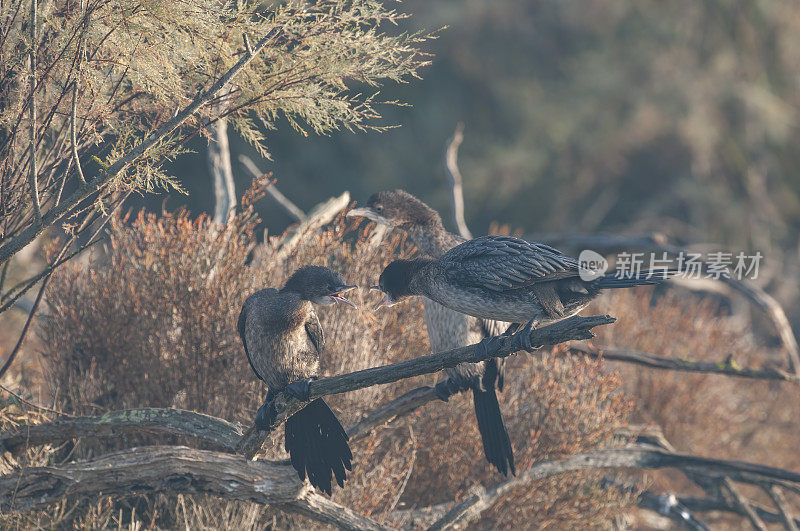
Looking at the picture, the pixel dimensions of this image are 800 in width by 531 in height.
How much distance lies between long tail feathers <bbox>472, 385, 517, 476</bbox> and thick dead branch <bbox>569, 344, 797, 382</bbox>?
7.03ft

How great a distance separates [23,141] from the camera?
5.27m

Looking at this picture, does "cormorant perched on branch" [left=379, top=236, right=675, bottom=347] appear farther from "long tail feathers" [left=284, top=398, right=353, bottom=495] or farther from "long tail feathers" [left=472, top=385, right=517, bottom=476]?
"long tail feathers" [left=472, top=385, right=517, bottom=476]

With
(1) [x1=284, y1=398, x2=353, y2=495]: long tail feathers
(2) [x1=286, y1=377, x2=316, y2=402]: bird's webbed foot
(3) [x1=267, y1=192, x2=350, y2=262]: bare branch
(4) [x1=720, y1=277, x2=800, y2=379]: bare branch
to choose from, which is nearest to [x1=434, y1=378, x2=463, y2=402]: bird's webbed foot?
(1) [x1=284, y1=398, x2=353, y2=495]: long tail feathers

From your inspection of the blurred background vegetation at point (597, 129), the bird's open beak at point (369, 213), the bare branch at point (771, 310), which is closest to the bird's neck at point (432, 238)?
the bird's open beak at point (369, 213)

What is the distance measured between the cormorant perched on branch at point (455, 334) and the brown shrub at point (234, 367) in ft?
3.67

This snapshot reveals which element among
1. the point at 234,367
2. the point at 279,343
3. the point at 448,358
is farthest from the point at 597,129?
the point at 448,358

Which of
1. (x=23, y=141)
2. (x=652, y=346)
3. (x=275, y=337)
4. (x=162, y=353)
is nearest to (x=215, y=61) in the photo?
(x=23, y=141)

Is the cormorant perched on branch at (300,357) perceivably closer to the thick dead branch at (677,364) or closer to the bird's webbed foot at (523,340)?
the bird's webbed foot at (523,340)

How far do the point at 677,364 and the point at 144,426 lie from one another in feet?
16.1

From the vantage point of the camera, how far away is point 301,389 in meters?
4.88

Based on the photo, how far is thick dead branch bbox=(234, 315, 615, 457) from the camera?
4070 millimetres

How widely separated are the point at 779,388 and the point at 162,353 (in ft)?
31.5

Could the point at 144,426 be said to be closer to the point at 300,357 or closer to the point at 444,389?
the point at 300,357

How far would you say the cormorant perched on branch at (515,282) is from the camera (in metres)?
4.64
